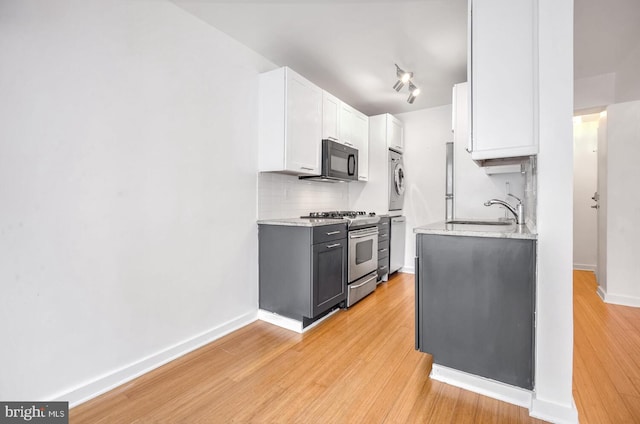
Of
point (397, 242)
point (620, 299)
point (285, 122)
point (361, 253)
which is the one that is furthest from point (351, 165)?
point (620, 299)

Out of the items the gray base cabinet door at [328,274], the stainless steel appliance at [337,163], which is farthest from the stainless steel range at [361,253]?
the stainless steel appliance at [337,163]

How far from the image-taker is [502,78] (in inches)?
67.0

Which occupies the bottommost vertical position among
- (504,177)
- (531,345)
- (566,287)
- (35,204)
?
(531,345)

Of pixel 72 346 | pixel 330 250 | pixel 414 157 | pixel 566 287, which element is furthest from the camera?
pixel 414 157

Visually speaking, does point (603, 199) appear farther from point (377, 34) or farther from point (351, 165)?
point (377, 34)

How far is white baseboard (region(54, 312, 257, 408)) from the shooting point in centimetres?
168

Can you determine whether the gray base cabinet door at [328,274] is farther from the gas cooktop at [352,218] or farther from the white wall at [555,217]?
the white wall at [555,217]

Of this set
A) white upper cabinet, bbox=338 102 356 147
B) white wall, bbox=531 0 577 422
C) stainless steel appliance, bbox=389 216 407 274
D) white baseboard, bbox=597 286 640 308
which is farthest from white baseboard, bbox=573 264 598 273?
white wall, bbox=531 0 577 422

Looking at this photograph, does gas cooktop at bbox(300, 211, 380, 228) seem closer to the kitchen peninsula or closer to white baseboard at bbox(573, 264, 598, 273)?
the kitchen peninsula

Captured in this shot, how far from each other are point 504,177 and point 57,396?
13.2 ft

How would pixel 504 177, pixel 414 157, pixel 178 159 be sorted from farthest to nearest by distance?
pixel 414 157 → pixel 504 177 → pixel 178 159

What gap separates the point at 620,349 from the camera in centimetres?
224

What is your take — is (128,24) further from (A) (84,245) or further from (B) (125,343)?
(B) (125,343)

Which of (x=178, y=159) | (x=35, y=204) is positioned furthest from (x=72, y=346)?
(x=178, y=159)
